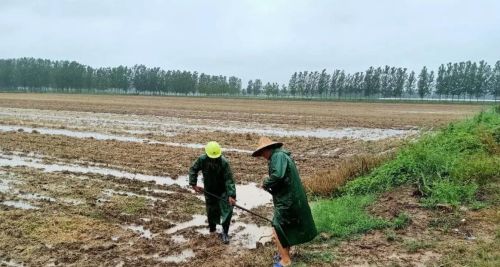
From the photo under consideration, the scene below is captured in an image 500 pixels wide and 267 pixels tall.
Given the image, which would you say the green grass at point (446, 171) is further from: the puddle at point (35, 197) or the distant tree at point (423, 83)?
the distant tree at point (423, 83)

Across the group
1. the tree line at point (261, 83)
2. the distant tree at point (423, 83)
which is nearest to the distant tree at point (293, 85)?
the tree line at point (261, 83)

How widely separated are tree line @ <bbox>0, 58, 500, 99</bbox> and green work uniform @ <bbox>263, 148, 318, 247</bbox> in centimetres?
10674

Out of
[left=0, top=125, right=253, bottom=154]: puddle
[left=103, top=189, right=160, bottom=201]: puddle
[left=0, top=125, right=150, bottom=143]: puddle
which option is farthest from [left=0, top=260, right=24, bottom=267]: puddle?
[left=0, top=125, right=150, bottom=143]: puddle

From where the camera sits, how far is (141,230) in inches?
295

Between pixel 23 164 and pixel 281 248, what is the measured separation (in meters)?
10.1

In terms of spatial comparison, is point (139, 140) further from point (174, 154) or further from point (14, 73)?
point (14, 73)

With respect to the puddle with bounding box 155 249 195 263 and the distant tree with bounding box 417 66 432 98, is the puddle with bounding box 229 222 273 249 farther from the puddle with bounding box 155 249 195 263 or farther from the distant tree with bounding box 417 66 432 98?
the distant tree with bounding box 417 66 432 98

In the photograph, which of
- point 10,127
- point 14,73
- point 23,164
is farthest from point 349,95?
point 23,164

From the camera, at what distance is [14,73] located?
12212 centimetres

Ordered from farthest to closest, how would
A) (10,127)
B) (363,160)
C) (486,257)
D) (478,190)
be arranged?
1. (10,127)
2. (363,160)
3. (478,190)
4. (486,257)

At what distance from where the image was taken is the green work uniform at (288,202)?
5.21 m

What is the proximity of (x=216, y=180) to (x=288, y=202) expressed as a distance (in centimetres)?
192

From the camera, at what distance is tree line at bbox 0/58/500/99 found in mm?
105000

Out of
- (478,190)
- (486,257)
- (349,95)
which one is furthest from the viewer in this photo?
(349,95)
